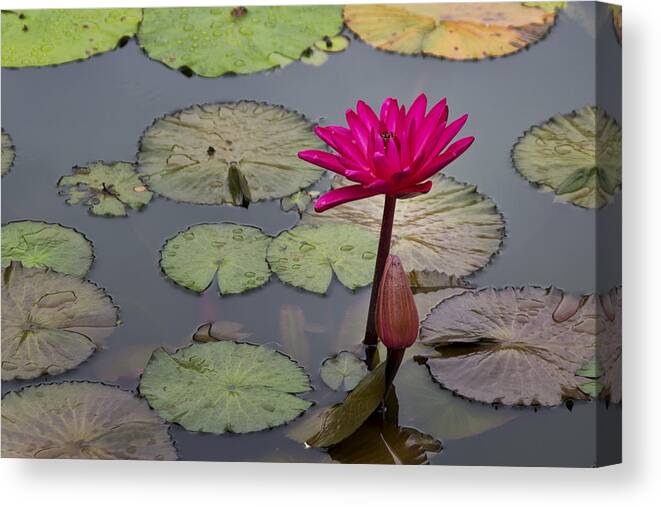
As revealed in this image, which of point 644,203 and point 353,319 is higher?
point 644,203

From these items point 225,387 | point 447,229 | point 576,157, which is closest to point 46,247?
point 225,387

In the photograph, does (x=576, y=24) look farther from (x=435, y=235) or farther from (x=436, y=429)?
(x=436, y=429)

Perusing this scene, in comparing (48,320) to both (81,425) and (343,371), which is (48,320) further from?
(343,371)

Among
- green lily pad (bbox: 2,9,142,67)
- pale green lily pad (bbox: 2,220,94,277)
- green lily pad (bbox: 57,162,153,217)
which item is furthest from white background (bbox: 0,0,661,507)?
green lily pad (bbox: 2,9,142,67)

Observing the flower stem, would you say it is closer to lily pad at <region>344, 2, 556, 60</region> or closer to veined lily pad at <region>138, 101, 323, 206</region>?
veined lily pad at <region>138, 101, 323, 206</region>

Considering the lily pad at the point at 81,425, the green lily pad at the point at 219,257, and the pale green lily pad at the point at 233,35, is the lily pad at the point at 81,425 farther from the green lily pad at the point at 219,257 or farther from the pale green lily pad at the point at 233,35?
the pale green lily pad at the point at 233,35

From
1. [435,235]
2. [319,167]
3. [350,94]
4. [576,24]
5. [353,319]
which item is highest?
[576,24]

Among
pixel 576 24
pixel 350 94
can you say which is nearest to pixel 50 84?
pixel 350 94
